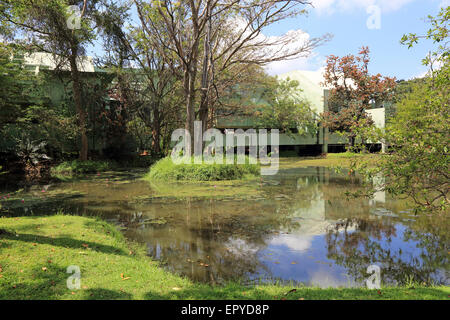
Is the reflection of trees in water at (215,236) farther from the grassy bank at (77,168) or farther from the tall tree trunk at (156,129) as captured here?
the tall tree trunk at (156,129)

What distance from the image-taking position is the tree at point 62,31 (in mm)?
16250

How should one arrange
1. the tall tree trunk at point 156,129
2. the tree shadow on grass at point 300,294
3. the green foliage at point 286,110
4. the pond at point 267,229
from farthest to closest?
the green foliage at point 286,110 < the tall tree trunk at point 156,129 < the pond at point 267,229 < the tree shadow on grass at point 300,294

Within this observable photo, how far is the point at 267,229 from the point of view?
6848 millimetres

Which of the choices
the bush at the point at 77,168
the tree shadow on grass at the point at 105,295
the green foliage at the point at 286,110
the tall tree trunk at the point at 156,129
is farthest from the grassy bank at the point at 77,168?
the tree shadow on grass at the point at 105,295

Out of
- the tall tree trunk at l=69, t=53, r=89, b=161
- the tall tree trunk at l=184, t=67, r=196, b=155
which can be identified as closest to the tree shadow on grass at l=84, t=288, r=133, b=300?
the tall tree trunk at l=184, t=67, r=196, b=155

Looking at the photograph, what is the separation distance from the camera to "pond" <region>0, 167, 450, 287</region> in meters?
4.66

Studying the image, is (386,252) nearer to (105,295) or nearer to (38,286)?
(105,295)

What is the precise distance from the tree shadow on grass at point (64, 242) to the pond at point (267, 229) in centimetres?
68

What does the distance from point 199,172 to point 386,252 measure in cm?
916

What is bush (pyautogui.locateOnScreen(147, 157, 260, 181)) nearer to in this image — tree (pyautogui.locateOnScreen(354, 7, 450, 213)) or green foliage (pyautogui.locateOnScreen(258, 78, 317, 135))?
tree (pyautogui.locateOnScreen(354, 7, 450, 213))

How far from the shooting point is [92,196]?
35.0 feet

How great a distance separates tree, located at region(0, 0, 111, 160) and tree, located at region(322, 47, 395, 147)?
1748 cm
